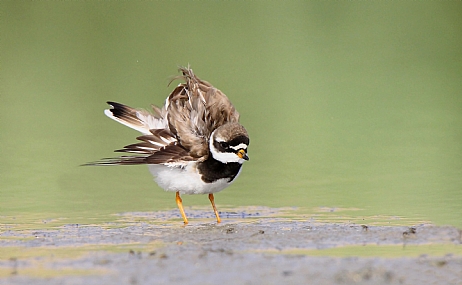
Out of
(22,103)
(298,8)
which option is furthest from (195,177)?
(298,8)

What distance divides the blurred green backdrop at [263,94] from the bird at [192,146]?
0.81m

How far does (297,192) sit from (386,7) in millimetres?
13218

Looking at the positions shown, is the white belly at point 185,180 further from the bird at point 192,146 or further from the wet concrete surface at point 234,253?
the wet concrete surface at point 234,253

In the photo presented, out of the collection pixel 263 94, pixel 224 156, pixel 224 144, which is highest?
pixel 263 94

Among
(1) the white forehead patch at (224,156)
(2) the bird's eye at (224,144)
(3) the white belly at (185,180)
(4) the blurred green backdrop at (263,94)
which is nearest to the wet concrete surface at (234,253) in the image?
(3) the white belly at (185,180)

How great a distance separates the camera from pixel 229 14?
21234 mm

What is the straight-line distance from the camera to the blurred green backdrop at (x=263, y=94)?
970 centimetres

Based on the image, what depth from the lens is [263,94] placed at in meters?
16.8

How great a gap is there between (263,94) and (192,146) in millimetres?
8601

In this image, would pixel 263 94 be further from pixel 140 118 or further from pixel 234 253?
pixel 234 253

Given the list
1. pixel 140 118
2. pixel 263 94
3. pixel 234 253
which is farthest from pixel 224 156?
pixel 263 94

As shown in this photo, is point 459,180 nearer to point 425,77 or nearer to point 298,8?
point 425,77

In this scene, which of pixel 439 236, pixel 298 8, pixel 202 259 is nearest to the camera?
pixel 202 259

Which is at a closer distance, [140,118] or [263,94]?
[140,118]
